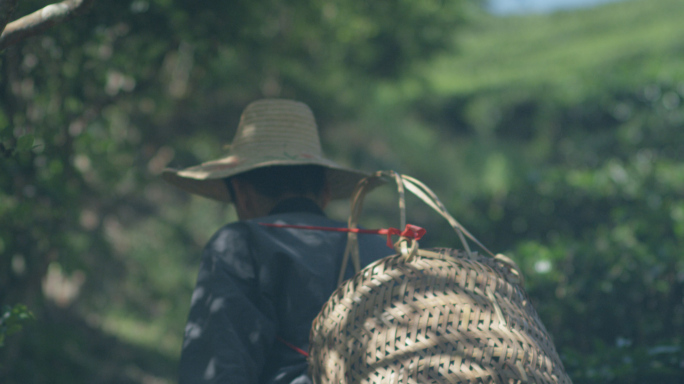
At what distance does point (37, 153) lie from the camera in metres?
3.15

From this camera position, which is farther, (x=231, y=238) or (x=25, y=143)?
(x=25, y=143)

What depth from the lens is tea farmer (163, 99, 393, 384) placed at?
1.61 m

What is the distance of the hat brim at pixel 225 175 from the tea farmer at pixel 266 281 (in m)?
0.01

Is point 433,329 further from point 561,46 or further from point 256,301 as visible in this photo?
point 561,46

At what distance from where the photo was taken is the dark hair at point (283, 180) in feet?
6.90

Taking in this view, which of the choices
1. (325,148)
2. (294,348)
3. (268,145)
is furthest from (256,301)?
(325,148)

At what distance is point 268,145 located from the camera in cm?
226

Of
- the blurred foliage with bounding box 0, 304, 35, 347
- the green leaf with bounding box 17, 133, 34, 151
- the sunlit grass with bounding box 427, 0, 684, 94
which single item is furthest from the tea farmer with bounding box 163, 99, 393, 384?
the sunlit grass with bounding box 427, 0, 684, 94

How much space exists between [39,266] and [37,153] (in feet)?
2.78

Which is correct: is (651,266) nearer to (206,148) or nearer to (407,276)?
(407,276)

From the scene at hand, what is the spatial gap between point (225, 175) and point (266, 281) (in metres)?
0.53

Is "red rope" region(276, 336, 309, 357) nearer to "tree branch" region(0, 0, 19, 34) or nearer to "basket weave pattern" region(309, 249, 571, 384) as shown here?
"basket weave pattern" region(309, 249, 571, 384)

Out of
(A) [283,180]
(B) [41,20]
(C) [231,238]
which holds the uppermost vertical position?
(B) [41,20]

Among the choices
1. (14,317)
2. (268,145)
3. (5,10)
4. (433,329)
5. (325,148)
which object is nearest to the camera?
(433,329)
